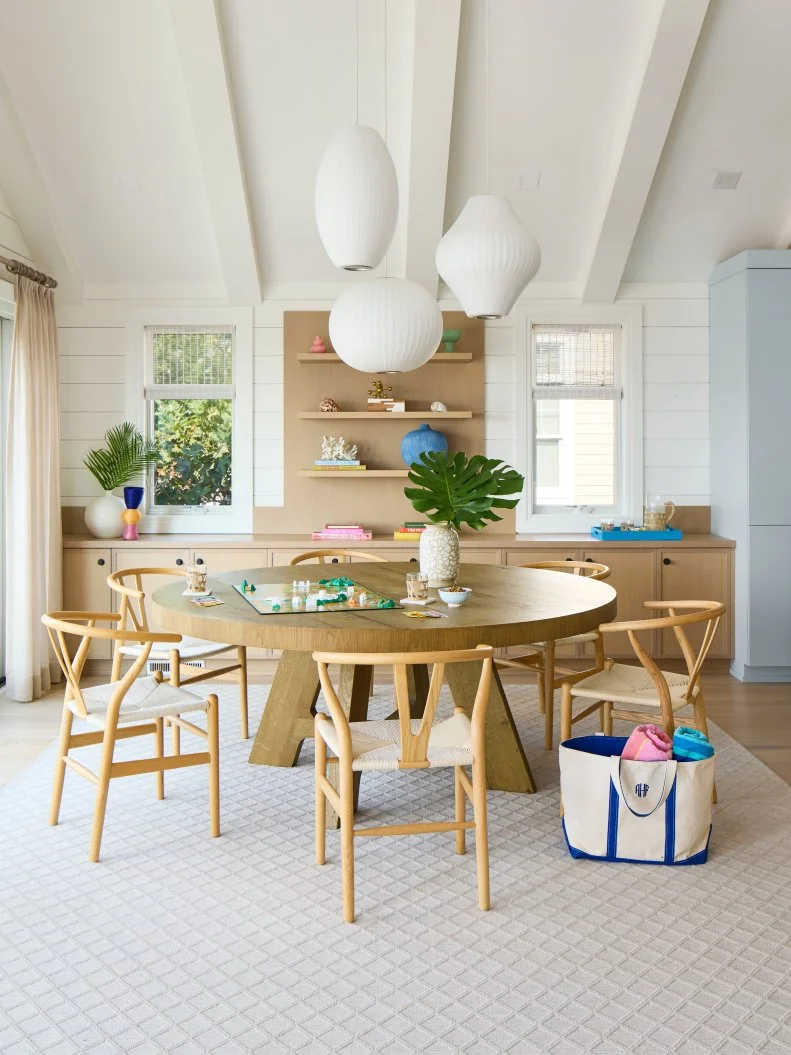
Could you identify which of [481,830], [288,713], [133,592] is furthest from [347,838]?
[133,592]

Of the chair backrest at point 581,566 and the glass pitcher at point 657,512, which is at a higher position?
the glass pitcher at point 657,512

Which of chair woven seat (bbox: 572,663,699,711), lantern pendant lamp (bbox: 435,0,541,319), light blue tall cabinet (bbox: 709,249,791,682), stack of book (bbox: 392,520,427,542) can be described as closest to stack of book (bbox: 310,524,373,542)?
stack of book (bbox: 392,520,427,542)

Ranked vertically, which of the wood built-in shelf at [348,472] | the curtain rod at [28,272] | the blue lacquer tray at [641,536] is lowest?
the blue lacquer tray at [641,536]

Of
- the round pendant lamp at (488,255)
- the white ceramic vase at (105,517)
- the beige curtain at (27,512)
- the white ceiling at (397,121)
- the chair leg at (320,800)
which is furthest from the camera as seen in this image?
the white ceramic vase at (105,517)

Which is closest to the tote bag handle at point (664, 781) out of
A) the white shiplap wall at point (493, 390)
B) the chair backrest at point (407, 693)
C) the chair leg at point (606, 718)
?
the chair backrest at point (407, 693)

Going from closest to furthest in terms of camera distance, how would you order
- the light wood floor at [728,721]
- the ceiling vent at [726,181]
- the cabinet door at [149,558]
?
the light wood floor at [728,721] → the ceiling vent at [726,181] → the cabinet door at [149,558]

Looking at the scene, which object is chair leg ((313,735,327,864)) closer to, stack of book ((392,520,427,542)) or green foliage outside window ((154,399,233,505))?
stack of book ((392,520,427,542))

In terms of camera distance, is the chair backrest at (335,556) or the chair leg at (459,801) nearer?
the chair leg at (459,801)

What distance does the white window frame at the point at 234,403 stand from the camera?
5965 millimetres

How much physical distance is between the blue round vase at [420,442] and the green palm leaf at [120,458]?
5.29 feet

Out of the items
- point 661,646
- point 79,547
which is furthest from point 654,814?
point 79,547

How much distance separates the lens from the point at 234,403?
19.7 ft

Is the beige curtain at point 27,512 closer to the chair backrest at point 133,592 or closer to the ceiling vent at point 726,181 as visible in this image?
the chair backrest at point 133,592

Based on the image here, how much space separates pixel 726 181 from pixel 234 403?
321cm
